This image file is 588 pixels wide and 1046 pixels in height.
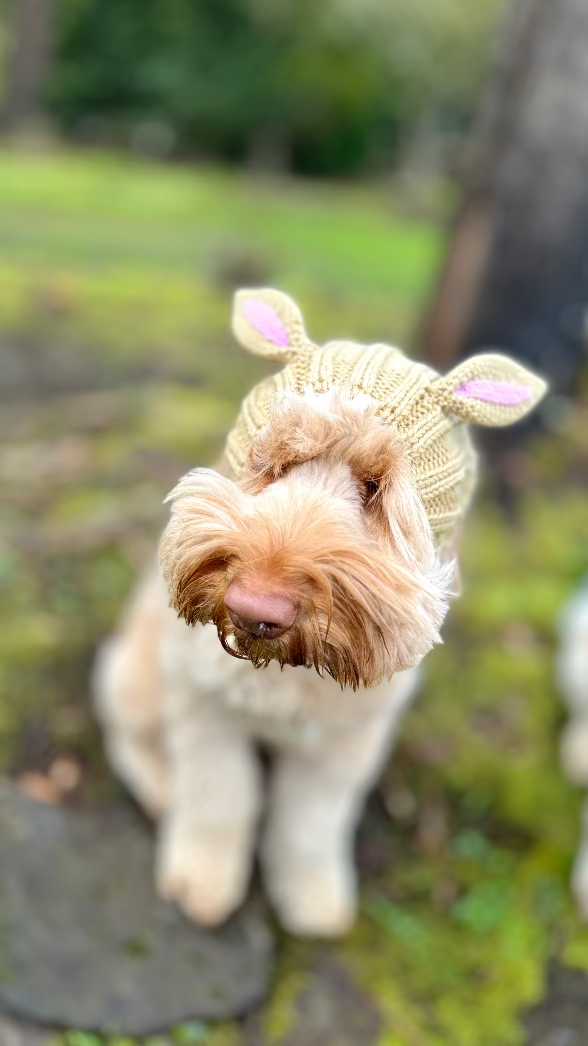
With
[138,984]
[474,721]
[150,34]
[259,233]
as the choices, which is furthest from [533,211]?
[150,34]

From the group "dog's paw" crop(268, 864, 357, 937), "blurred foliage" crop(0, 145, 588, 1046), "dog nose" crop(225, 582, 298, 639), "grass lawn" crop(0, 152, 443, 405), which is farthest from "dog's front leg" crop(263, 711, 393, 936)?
"grass lawn" crop(0, 152, 443, 405)

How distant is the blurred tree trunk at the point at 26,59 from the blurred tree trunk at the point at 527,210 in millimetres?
12648

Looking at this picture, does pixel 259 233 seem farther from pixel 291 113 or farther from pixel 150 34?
pixel 150 34

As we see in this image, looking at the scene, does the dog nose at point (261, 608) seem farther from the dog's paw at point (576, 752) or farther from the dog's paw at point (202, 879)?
the dog's paw at point (576, 752)

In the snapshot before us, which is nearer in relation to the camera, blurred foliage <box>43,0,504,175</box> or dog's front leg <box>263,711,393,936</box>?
dog's front leg <box>263,711,393,936</box>

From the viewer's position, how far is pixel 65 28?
2106 cm

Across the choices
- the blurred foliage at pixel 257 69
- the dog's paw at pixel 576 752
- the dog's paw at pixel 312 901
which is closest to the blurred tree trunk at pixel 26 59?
the blurred foliage at pixel 257 69

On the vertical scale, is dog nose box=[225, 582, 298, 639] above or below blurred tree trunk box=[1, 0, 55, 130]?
above

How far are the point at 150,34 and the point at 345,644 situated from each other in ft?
74.4

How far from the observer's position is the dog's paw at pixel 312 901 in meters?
2.85

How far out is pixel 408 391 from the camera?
6.05 feet

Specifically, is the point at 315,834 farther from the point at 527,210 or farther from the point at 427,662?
the point at 527,210

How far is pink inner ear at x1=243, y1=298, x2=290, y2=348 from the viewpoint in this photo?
1.98 m

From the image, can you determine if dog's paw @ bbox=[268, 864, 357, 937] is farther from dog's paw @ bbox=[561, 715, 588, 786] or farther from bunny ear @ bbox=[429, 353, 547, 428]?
bunny ear @ bbox=[429, 353, 547, 428]
